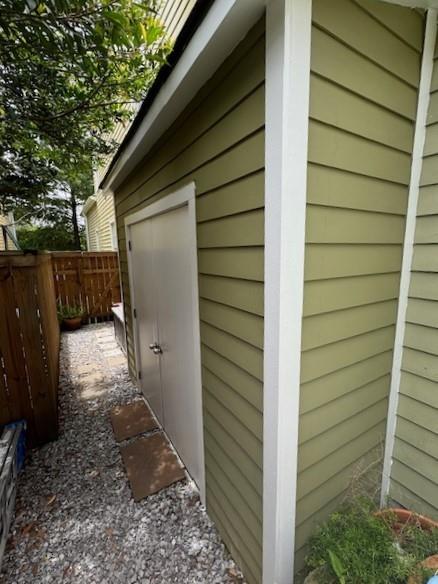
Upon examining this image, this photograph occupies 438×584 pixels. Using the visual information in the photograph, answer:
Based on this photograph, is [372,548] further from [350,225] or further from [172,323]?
[172,323]

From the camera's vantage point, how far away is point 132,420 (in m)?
3.27

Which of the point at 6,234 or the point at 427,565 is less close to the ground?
the point at 6,234

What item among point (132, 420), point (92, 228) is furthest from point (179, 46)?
point (92, 228)

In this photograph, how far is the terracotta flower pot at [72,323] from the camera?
6938mm

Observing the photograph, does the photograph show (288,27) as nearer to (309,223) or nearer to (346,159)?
(346,159)

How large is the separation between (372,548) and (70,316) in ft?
24.1

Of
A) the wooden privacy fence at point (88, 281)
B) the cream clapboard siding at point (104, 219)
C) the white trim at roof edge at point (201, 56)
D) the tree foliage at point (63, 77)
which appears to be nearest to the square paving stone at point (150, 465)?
the white trim at roof edge at point (201, 56)

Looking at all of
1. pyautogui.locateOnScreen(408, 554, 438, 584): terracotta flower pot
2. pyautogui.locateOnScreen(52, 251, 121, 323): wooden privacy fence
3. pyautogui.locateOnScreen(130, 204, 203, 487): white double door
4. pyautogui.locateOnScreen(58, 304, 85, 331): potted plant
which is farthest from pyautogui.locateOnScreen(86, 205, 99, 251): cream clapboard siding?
pyautogui.locateOnScreen(408, 554, 438, 584): terracotta flower pot

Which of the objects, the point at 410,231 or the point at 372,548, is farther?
the point at 410,231

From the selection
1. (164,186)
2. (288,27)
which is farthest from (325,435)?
(164,186)

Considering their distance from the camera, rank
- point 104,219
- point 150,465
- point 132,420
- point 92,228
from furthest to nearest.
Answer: point 92,228 < point 104,219 < point 132,420 < point 150,465

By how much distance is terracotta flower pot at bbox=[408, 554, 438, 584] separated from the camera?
1.13 meters

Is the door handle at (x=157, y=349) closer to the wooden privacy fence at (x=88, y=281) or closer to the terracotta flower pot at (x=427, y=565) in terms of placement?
the terracotta flower pot at (x=427, y=565)

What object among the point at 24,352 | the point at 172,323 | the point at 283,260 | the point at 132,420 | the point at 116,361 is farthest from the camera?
the point at 116,361
